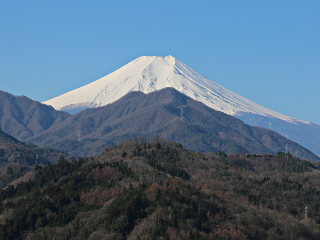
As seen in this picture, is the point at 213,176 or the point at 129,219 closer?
the point at 129,219

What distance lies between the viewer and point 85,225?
254 feet

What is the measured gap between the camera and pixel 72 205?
89312mm

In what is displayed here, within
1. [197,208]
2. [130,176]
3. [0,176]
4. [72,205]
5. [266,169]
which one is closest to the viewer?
[197,208]

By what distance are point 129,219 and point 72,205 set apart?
17488mm

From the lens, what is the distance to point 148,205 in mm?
79188

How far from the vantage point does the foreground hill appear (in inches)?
2945

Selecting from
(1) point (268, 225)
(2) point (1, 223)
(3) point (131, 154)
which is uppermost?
(3) point (131, 154)

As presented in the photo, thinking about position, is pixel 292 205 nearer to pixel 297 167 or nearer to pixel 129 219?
pixel 129 219

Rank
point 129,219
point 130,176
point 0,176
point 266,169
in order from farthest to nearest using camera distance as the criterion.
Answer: point 266,169 < point 0,176 < point 130,176 < point 129,219

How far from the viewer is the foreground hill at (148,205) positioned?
7481cm

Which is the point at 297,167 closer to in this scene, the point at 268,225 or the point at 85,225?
the point at 268,225

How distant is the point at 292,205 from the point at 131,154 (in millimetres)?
37087

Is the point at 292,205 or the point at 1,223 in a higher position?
the point at 292,205

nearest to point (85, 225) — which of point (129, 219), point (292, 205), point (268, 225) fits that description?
point (129, 219)
